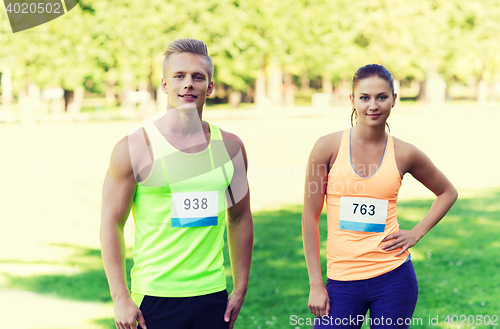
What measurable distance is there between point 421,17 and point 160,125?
37855mm

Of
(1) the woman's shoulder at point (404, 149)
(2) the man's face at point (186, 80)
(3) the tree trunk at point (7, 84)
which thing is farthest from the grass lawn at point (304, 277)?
(3) the tree trunk at point (7, 84)

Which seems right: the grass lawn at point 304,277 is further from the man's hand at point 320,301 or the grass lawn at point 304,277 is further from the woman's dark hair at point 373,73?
the woman's dark hair at point 373,73

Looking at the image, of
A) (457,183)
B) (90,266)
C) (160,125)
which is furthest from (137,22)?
(160,125)

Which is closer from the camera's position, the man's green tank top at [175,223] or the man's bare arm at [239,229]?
the man's green tank top at [175,223]

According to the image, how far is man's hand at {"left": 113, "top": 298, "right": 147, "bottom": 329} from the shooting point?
2.54m

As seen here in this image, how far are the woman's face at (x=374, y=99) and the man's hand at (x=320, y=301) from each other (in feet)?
2.96

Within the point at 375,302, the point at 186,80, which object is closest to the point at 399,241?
the point at 375,302

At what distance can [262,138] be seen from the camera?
20.5 metres

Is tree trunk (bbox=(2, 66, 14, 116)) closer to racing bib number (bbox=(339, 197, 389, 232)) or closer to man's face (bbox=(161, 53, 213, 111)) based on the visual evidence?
man's face (bbox=(161, 53, 213, 111))

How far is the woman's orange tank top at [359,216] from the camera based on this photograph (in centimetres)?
291

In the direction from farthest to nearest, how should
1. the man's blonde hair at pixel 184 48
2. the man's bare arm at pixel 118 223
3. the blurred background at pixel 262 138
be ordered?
the blurred background at pixel 262 138 < the man's blonde hair at pixel 184 48 < the man's bare arm at pixel 118 223

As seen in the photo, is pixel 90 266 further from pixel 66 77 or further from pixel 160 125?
pixel 66 77

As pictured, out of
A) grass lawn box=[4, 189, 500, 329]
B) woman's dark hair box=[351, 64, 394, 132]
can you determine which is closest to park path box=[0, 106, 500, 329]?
grass lawn box=[4, 189, 500, 329]

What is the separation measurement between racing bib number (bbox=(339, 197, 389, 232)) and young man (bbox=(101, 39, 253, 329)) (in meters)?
0.66
